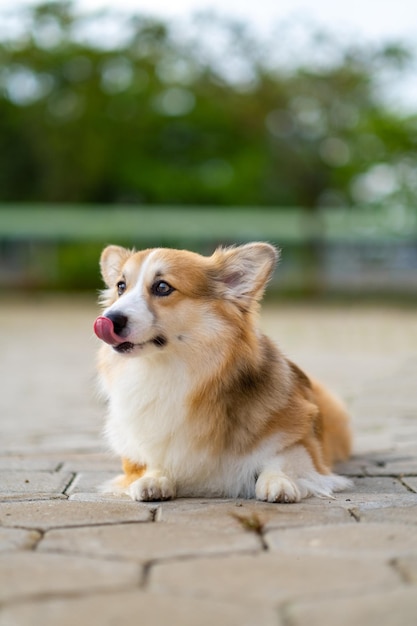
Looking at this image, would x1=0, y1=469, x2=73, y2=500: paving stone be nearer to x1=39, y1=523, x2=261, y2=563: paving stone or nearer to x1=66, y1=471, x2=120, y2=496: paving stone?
x1=66, y1=471, x2=120, y2=496: paving stone

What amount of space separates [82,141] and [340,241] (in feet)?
42.7

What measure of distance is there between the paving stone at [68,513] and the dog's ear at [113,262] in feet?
4.05

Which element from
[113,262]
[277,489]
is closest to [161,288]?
[113,262]

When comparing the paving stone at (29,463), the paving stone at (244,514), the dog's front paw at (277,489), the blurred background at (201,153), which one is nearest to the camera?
the paving stone at (244,514)

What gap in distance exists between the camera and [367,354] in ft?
35.0

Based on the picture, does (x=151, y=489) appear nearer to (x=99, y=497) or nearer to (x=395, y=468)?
(x=99, y=497)

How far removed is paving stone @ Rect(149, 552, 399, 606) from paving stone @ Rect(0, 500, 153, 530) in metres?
0.64

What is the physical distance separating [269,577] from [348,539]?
1.53ft

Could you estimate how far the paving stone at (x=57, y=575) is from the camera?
229 cm

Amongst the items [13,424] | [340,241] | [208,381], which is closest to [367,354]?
[13,424]

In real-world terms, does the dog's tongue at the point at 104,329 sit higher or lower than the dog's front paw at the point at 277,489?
higher

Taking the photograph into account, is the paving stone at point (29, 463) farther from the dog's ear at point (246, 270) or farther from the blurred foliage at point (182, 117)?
the blurred foliage at point (182, 117)

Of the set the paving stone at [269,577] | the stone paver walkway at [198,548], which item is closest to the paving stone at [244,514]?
the stone paver walkway at [198,548]

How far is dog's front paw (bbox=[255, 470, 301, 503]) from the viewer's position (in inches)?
133
